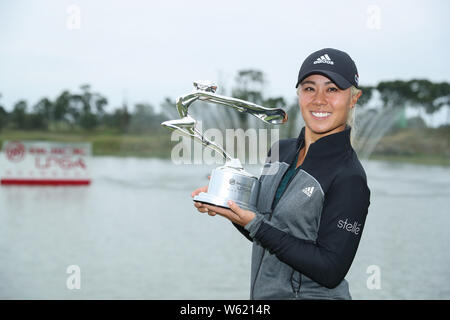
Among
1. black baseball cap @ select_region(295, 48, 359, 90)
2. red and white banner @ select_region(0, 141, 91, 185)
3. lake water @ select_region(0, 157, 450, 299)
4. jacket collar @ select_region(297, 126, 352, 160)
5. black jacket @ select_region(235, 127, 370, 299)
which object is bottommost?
lake water @ select_region(0, 157, 450, 299)

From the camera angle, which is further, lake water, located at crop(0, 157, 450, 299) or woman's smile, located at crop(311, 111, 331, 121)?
lake water, located at crop(0, 157, 450, 299)

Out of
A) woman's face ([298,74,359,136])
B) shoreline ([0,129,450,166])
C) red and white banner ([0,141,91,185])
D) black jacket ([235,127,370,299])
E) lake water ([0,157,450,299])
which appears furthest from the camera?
shoreline ([0,129,450,166])

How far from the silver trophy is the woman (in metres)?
0.07

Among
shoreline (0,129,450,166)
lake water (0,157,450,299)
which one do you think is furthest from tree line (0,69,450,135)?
lake water (0,157,450,299)

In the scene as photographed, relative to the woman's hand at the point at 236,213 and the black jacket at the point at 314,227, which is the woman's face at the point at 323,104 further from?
the woman's hand at the point at 236,213

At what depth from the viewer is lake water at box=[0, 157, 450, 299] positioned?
19.5ft

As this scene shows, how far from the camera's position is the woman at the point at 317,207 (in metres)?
1.46

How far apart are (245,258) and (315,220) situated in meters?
5.94

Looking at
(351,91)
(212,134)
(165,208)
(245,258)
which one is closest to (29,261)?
(245,258)

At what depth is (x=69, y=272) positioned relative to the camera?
6.25m

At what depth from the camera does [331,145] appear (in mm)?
1585

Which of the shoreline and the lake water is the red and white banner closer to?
the lake water

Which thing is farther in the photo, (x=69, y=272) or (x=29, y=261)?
(x=29, y=261)

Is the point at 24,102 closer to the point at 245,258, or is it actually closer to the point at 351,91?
the point at 245,258
